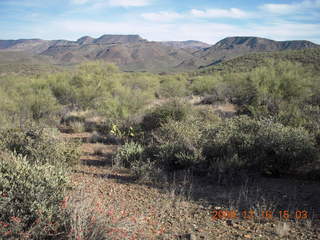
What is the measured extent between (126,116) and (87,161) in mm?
4037

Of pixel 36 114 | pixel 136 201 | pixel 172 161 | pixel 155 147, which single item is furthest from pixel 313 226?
pixel 36 114

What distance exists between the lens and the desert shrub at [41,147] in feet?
19.5

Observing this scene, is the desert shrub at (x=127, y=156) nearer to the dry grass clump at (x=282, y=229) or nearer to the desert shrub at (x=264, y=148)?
the desert shrub at (x=264, y=148)

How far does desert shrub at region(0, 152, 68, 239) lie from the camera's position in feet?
9.94

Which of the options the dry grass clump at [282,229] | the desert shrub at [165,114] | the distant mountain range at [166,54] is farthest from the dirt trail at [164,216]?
the distant mountain range at [166,54]

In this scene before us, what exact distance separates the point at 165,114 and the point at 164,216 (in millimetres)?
5621

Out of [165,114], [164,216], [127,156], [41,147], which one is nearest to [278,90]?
[165,114]

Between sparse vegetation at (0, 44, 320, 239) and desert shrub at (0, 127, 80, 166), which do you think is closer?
sparse vegetation at (0, 44, 320, 239)

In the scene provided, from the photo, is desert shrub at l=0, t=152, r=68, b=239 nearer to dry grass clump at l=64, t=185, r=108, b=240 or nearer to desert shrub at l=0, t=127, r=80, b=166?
dry grass clump at l=64, t=185, r=108, b=240

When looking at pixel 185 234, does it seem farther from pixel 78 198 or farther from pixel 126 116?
pixel 126 116

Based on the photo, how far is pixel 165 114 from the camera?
945 cm
